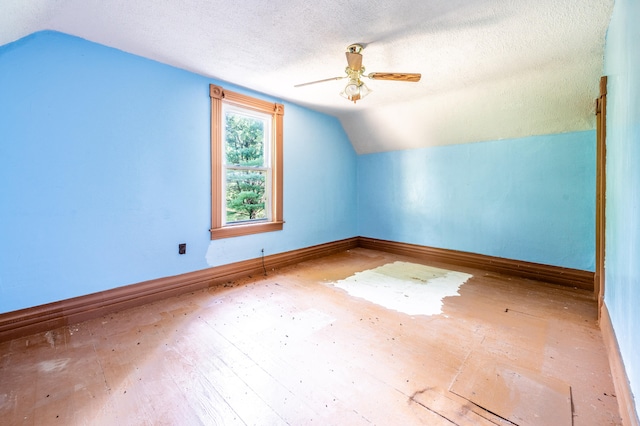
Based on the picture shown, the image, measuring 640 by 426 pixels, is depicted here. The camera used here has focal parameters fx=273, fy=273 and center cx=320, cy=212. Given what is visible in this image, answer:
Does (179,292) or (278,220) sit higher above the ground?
(278,220)

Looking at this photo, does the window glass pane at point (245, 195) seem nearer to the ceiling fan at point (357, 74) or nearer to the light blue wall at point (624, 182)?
the ceiling fan at point (357, 74)

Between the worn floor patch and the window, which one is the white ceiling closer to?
the window

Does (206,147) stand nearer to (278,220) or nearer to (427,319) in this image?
(278,220)

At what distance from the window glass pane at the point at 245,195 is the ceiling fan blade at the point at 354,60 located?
1873 millimetres

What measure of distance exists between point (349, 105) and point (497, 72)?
1811 mm

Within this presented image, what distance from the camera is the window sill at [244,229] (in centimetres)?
318

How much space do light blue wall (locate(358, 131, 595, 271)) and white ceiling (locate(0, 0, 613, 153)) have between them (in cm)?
30

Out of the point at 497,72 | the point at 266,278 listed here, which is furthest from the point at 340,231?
the point at 497,72

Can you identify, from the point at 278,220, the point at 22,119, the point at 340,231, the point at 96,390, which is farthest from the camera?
the point at 340,231

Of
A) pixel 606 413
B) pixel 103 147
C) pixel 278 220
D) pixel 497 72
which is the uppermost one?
pixel 497 72

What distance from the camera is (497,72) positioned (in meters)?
2.81

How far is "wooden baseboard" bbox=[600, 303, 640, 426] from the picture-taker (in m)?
1.19

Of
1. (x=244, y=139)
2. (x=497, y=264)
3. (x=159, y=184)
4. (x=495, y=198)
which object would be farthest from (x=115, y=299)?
(x=495, y=198)

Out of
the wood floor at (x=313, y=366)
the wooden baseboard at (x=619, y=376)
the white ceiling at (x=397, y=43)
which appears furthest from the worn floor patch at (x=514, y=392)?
the white ceiling at (x=397, y=43)
